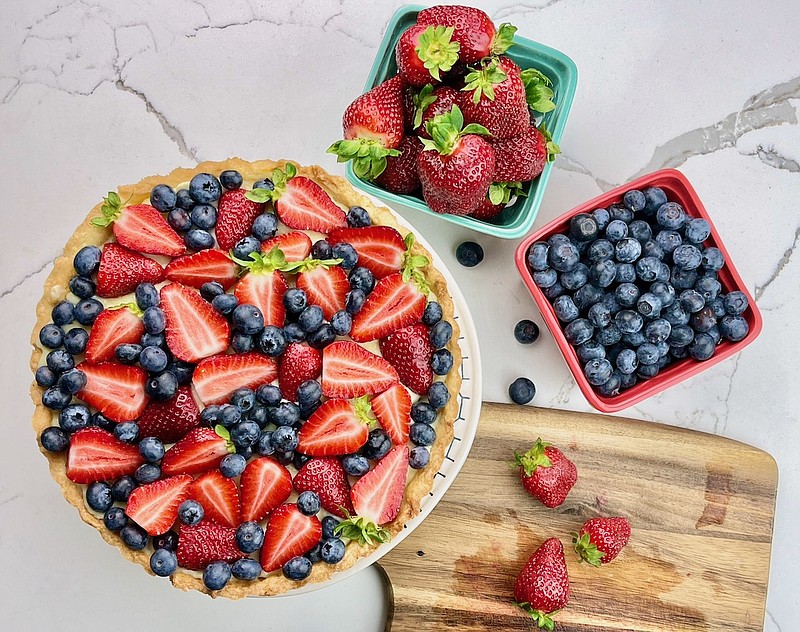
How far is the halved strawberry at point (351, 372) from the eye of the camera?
6.71ft

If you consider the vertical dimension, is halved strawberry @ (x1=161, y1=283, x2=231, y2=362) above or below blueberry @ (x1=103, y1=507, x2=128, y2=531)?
above

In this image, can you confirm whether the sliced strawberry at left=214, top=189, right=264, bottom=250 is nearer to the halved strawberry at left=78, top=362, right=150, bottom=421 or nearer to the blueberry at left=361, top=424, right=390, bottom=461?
the halved strawberry at left=78, top=362, right=150, bottom=421

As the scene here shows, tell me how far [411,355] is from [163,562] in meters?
0.78

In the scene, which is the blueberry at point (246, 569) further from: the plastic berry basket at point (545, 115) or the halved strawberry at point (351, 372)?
Answer: the plastic berry basket at point (545, 115)

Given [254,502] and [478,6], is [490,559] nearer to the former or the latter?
[254,502]

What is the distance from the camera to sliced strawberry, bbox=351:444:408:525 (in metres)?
2.03

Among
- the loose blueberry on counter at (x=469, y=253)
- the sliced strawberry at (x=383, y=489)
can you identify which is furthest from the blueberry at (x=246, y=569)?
the loose blueberry on counter at (x=469, y=253)

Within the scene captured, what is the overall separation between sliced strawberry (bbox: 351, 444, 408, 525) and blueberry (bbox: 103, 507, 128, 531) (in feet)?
1.86

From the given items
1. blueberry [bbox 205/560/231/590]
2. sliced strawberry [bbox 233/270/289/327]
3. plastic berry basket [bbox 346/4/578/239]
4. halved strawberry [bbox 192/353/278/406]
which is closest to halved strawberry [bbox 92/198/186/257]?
sliced strawberry [bbox 233/270/289/327]

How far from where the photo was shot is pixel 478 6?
2.80 meters

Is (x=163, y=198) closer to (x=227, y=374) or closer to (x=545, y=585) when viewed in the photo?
(x=227, y=374)

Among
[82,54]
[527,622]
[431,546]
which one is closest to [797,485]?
[527,622]

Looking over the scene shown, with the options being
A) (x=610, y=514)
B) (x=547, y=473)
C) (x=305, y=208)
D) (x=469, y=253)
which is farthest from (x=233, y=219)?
(x=610, y=514)

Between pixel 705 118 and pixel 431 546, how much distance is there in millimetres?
1707
